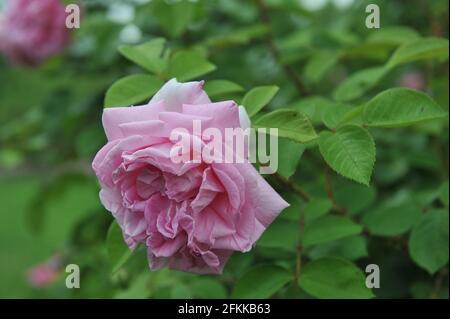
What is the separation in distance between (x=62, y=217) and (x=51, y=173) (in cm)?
438

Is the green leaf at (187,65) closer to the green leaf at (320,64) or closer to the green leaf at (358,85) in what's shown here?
the green leaf at (358,85)

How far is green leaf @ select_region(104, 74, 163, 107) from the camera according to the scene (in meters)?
1.00

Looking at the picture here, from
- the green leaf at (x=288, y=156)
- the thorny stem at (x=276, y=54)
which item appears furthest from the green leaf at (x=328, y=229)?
the thorny stem at (x=276, y=54)

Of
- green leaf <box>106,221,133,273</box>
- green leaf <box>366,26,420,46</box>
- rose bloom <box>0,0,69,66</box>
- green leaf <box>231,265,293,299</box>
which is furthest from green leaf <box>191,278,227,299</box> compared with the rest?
rose bloom <box>0,0,69,66</box>

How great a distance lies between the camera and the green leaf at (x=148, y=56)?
1.07m

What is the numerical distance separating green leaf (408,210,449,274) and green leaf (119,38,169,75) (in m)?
0.51

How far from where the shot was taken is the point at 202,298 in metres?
1.20

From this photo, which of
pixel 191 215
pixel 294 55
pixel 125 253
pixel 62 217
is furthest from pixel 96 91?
pixel 62 217

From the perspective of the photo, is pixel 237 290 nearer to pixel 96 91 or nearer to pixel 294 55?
pixel 294 55

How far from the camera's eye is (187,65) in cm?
109

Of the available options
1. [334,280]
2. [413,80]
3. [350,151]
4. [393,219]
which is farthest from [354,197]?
[413,80]

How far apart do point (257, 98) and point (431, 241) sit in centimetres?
42

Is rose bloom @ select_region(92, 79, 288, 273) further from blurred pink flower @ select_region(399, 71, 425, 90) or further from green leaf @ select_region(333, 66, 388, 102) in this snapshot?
blurred pink flower @ select_region(399, 71, 425, 90)

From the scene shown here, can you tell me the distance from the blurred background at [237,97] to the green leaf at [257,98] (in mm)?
298
